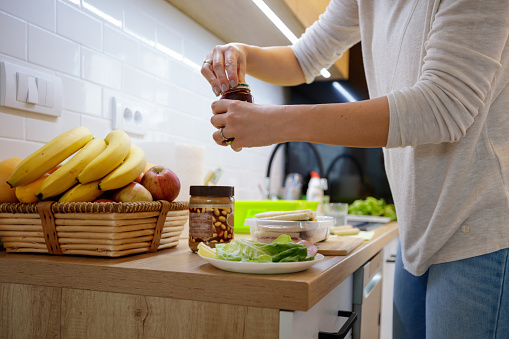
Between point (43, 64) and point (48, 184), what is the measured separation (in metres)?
0.40

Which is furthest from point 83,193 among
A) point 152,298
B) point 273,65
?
point 273,65

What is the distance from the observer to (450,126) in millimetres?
774

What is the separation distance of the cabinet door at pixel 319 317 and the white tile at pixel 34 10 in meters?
0.91

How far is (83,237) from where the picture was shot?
88 centimetres

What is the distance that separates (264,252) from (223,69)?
0.45 metres

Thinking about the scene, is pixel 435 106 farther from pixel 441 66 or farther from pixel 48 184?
pixel 48 184

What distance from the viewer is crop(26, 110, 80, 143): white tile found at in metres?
1.11

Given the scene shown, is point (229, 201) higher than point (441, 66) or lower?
lower

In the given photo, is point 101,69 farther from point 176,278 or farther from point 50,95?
point 176,278

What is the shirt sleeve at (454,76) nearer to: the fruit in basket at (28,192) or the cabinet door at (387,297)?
the fruit in basket at (28,192)

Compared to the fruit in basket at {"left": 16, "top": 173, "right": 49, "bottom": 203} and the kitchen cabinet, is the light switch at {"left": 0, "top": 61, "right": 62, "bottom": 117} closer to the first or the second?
the fruit in basket at {"left": 16, "top": 173, "right": 49, "bottom": 203}

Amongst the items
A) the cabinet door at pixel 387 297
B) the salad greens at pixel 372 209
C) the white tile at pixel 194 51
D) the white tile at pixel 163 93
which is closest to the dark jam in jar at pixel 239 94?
the white tile at pixel 163 93

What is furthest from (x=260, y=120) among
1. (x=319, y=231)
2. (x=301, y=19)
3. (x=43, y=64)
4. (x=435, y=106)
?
(x=301, y=19)

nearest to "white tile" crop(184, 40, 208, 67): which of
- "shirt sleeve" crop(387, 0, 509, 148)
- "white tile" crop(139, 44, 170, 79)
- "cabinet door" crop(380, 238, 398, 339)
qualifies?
"white tile" crop(139, 44, 170, 79)
